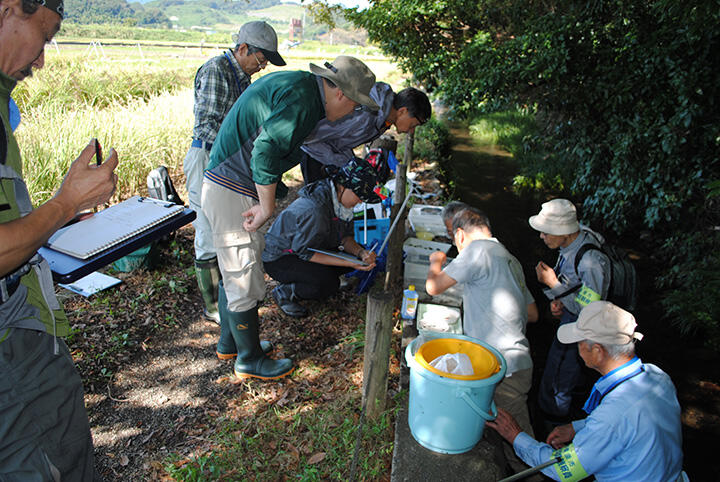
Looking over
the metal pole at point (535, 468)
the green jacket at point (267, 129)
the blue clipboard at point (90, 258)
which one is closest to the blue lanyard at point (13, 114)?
the blue clipboard at point (90, 258)

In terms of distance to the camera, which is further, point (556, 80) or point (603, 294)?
point (556, 80)

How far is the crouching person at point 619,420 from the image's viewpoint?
2.03 meters

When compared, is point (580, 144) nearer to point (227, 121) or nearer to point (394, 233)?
point (394, 233)

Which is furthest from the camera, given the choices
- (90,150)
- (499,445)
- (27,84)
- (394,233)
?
(27,84)

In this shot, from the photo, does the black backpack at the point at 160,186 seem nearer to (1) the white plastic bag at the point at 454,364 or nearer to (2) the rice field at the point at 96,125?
(2) the rice field at the point at 96,125

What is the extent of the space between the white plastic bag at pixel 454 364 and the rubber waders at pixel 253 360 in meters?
1.50

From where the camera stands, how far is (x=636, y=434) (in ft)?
6.68

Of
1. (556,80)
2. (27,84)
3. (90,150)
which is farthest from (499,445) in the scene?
(27,84)

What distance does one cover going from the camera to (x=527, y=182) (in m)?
9.32

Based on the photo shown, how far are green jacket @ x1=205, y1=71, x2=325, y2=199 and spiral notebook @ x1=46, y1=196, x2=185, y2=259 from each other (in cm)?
44

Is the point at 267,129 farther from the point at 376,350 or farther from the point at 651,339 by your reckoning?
the point at 651,339

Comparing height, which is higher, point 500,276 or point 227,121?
point 227,121

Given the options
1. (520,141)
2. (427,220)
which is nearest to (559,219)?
(427,220)

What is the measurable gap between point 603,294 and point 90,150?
123 inches
